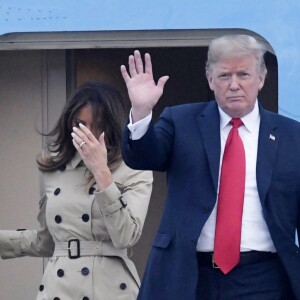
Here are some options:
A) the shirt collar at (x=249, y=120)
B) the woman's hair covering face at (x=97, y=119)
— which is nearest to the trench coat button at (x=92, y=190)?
the woman's hair covering face at (x=97, y=119)

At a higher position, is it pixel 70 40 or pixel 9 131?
pixel 70 40

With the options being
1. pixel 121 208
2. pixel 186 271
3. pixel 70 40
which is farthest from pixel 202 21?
pixel 186 271

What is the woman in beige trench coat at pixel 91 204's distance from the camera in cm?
354

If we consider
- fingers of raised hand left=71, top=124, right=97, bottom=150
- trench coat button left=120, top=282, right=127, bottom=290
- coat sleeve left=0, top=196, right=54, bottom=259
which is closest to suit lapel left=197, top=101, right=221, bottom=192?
fingers of raised hand left=71, top=124, right=97, bottom=150

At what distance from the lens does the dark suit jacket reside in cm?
309

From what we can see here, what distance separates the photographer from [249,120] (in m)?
3.23

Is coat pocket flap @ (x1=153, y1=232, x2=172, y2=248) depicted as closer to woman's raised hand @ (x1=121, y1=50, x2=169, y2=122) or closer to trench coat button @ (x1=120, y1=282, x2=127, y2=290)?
woman's raised hand @ (x1=121, y1=50, x2=169, y2=122)

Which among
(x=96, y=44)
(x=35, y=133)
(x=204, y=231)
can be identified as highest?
(x=96, y=44)

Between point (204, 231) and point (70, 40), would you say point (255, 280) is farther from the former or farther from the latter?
point (70, 40)

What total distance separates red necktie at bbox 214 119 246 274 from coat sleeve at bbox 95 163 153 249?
0.52m

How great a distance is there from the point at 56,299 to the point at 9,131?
1.17m

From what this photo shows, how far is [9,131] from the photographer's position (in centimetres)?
460

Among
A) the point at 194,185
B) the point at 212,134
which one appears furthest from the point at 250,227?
the point at 212,134

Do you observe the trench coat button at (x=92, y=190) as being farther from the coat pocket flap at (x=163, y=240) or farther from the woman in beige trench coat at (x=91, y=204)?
the coat pocket flap at (x=163, y=240)
